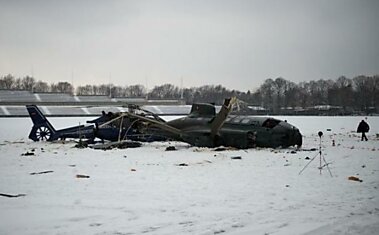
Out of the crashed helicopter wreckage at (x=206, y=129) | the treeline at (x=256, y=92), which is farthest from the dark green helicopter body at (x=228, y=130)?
the treeline at (x=256, y=92)

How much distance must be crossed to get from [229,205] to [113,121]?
57.2 feet

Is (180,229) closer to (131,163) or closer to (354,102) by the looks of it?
(131,163)

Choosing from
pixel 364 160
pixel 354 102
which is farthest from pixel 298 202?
pixel 354 102

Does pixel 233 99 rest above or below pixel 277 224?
above

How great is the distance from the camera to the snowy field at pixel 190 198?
7043 mm

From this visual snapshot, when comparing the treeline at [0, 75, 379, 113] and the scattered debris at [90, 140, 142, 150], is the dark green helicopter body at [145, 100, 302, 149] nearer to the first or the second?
the scattered debris at [90, 140, 142, 150]

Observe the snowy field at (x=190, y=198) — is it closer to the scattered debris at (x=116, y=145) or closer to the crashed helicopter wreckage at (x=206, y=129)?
the crashed helicopter wreckage at (x=206, y=129)

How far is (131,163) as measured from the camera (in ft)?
49.9

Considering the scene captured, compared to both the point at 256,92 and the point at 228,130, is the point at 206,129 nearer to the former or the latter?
the point at 228,130

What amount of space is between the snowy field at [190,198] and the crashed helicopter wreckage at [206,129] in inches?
218

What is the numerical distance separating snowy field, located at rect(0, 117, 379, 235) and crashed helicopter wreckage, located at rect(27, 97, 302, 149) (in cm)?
555

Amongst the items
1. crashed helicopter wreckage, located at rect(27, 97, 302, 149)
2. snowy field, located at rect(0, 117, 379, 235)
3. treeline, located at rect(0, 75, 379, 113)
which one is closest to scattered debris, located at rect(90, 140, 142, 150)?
crashed helicopter wreckage, located at rect(27, 97, 302, 149)

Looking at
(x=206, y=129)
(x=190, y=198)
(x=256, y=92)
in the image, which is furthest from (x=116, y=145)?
(x=256, y=92)

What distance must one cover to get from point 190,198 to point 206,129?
1299cm
